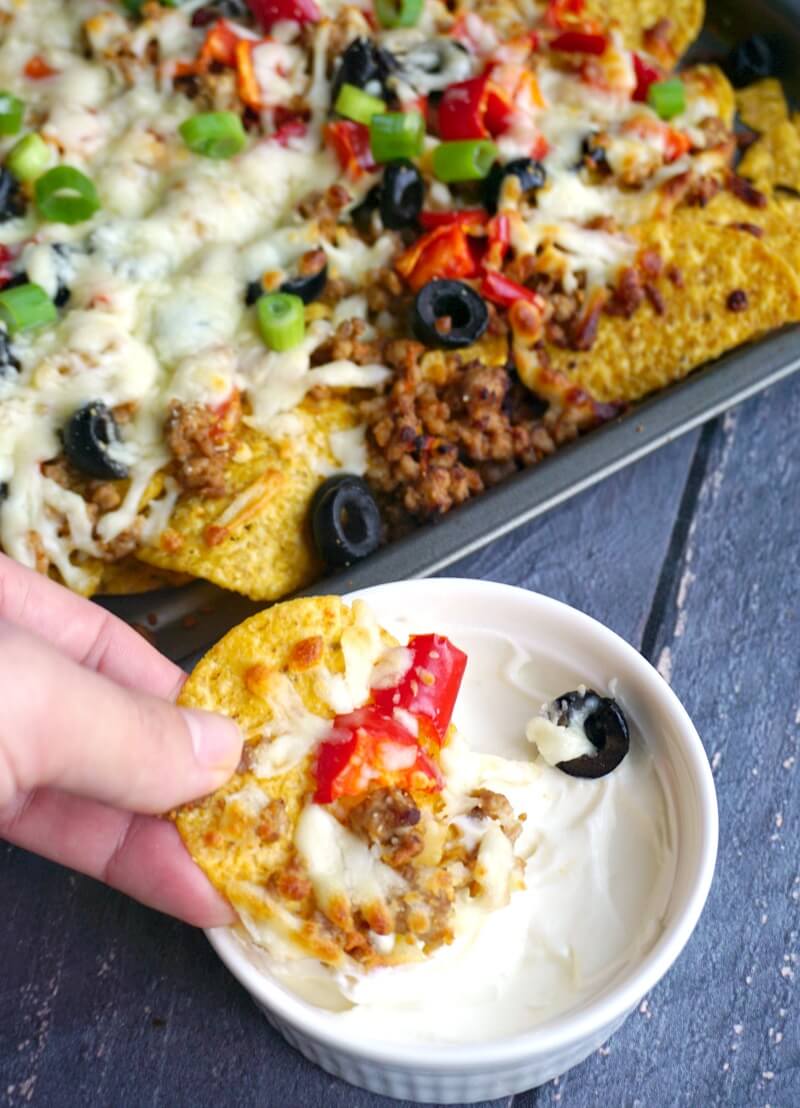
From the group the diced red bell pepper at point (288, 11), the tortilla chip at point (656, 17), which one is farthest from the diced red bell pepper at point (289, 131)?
the tortilla chip at point (656, 17)

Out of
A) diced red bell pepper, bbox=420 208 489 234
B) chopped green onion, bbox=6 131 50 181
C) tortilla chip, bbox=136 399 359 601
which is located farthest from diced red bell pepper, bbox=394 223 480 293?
chopped green onion, bbox=6 131 50 181

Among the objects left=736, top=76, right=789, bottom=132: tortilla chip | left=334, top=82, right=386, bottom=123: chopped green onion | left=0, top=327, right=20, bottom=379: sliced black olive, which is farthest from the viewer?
left=736, top=76, right=789, bottom=132: tortilla chip

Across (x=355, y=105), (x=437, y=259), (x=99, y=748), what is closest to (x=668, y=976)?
(x=99, y=748)

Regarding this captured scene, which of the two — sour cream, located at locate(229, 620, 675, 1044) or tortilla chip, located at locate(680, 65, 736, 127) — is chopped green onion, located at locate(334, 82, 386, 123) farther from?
sour cream, located at locate(229, 620, 675, 1044)

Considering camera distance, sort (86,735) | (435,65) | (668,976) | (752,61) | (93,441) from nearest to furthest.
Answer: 1. (86,735)
2. (668,976)
3. (93,441)
4. (435,65)
5. (752,61)

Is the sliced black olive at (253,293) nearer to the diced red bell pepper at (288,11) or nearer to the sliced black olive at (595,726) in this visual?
the diced red bell pepper at (288,11)

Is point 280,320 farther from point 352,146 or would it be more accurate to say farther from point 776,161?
point 776,161
